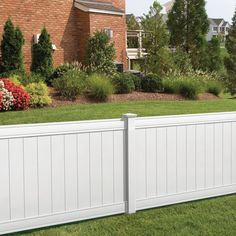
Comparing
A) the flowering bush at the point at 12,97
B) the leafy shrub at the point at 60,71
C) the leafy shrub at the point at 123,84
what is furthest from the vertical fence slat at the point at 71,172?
the leafy shrub at the point at 60,71

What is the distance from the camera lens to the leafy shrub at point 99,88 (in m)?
14.2

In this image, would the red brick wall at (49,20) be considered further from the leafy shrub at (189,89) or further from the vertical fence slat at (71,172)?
the vertical fence slat at (71,172)

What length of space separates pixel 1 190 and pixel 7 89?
26.8ft

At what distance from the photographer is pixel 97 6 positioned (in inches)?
797

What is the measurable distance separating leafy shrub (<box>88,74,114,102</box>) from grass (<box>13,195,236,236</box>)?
888 centimetres

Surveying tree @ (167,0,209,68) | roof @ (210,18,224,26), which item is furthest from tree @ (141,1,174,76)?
roof @ (210,18,224,26)

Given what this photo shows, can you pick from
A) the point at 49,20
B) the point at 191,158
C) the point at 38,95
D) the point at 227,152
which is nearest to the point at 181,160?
the point at 191,158

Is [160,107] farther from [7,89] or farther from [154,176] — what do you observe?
[154,176]

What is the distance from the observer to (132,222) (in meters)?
5.14

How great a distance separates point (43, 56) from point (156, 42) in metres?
8.49

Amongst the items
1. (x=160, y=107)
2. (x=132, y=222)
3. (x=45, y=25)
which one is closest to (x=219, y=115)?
(x=132, y=222)

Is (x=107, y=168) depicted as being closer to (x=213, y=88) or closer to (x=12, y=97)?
(x=12, y=97)

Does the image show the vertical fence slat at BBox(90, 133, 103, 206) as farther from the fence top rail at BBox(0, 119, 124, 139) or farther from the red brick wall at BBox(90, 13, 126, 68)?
the red brick wall at BBox(90, 13, 126, 68)

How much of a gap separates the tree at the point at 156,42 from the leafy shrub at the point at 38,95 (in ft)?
33.2
